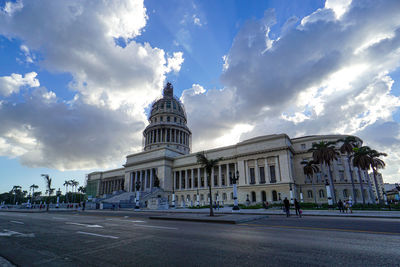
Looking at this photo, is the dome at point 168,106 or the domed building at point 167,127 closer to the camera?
the domed building at point 167,127

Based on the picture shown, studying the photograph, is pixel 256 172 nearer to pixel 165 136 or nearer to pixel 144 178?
pixel 144 178

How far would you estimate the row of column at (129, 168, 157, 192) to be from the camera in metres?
66.6

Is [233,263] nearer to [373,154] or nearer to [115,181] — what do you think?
[373,154]

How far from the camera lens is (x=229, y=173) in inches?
2286

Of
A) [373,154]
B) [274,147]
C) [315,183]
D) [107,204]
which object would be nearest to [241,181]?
[274,147]

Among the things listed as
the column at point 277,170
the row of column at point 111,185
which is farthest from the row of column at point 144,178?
the column at point 277,170

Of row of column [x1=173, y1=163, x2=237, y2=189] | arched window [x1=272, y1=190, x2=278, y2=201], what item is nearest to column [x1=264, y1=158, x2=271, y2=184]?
arched window [x1=272, y1=190, x2=278, y2=201]

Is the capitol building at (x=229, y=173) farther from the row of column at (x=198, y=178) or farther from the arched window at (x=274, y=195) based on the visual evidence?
the arched window at (x=274, y=195)

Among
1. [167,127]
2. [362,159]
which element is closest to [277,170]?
[362,159]

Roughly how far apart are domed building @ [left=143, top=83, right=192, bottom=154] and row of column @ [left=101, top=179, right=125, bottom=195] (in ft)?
56.1

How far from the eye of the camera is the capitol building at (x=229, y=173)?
159 feet

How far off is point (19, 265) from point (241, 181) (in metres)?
51.0

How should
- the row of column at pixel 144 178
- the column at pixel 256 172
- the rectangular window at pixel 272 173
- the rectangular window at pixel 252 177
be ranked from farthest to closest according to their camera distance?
the row of column at pixel 144 178, the rectangular window at pixel 252 177, the column at pixel 256 172, the rectangular window at pixel 272 173

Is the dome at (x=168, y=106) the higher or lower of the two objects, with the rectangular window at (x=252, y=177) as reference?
higher
